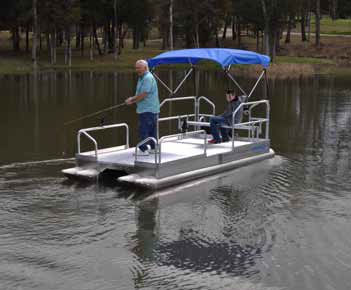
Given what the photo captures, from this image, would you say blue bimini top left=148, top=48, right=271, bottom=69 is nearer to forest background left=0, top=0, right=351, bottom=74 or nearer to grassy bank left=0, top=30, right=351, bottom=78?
grassy bank left=0, top=30, right=351, bottom=78

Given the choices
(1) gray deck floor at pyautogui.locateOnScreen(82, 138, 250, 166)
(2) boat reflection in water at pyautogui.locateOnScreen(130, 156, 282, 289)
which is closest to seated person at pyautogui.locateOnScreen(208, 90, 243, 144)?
(1) gray deck floor at pyautogui.locateOnScreen(82, 138, 250, 166)

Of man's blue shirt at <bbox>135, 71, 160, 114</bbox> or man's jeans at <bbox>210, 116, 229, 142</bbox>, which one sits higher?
man's blue shirt at <bbox>135, 71, 160, 114</bbox>

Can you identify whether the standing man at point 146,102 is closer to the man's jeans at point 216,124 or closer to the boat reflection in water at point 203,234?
the boat reflection in water at point 203,234

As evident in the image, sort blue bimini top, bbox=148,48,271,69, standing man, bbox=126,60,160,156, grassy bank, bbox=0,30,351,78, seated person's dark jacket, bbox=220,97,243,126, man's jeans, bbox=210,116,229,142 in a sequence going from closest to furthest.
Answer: standing man, bbox=126,60,160,156
blue bimini top, bbox=148,48,271,69
man's jeans, bbox=210,116,229,142
seated person's dark jacket, bbox=220,97,243,126
grassy bank, bbox=0,30,351,78

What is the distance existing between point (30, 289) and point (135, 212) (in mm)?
3623

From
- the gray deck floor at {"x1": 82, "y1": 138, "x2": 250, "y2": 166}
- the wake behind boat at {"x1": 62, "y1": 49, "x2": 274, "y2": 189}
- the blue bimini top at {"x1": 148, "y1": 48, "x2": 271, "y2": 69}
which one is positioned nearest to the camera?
the wake behind boat at {"x1": 62, "y1": 49, "x2": 274, "y2": 189}

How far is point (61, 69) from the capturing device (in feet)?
180

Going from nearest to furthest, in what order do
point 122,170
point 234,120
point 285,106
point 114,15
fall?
point 122,170 < point 234,120 < point 285,106 < point 114,15

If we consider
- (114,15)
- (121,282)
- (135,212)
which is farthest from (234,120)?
(114,15)

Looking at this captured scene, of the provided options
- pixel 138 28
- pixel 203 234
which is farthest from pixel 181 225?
pixel 138 28

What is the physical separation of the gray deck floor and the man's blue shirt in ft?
3.36

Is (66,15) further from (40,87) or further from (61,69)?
(40,87)

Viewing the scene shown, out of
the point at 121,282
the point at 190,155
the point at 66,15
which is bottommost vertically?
the point at 121,282

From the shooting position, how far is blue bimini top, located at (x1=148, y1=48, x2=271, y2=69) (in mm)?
14852
